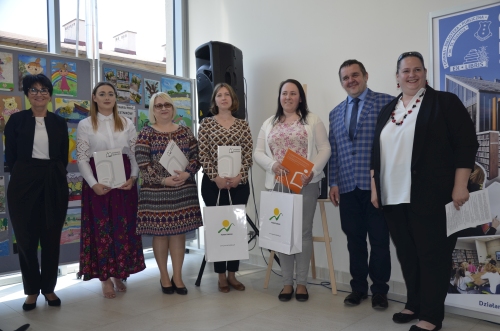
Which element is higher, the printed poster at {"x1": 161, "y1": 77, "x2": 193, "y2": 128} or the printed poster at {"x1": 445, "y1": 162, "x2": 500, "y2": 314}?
the printed poster at {"x1": 161, "y1": 77, "x2": 193, "y2": 128}

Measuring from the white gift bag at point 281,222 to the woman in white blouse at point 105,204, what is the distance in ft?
3.11

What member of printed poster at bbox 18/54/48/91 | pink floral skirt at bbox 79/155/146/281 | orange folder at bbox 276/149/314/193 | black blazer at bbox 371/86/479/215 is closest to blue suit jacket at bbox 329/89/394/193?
orange folder at bbox 276/149/314/193

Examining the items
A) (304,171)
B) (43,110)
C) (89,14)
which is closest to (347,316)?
(304,171)

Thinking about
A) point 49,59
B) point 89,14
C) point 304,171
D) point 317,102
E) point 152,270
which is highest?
point 89,14

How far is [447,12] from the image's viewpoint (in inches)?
94.6

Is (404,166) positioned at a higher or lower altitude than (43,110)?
lower

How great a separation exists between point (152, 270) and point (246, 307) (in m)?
1.32

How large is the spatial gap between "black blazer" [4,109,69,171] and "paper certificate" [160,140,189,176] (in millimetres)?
681

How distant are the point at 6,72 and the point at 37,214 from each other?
107 cm

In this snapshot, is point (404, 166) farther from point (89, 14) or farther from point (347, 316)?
point (89, 14)

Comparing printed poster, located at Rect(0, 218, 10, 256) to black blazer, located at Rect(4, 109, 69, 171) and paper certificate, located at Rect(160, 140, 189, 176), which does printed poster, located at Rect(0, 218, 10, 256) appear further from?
paper certificate, located at Rect(160, 140, 189, 176)

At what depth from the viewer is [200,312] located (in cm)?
259

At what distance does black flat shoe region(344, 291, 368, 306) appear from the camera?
2.64 m

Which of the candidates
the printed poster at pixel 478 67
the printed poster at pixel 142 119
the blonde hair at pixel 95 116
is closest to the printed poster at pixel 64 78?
the blonde hair at pixel 95 116
